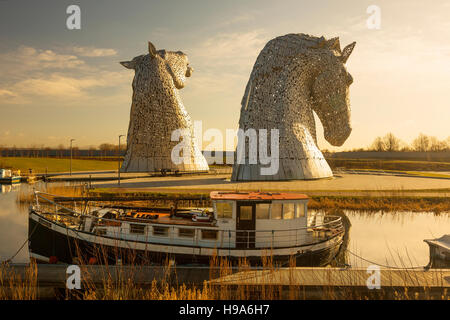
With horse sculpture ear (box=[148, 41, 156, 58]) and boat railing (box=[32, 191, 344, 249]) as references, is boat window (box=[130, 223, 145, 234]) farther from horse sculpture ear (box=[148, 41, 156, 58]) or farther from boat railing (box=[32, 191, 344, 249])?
horse sculpture ear (box=[148, 41, 156, 58])

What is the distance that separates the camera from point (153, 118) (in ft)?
151

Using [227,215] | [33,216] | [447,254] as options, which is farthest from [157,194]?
[447,254]

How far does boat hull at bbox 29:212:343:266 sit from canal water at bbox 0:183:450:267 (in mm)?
839

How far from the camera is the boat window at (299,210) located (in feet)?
39.1

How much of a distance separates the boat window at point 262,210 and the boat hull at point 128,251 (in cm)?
113

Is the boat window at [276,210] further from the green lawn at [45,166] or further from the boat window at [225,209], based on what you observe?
the green lawn at [45,166]

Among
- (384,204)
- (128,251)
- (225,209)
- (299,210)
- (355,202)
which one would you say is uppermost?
(225,209)

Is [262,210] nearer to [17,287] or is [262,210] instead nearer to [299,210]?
[299,210]

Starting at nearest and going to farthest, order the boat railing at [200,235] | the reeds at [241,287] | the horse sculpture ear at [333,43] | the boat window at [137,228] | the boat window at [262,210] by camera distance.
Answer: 1. the reeds at [241,287]
2. the boat railing at [200,235]
3. the boat window at [262,210]
4. the boat window at [137,228]
5. the horse sculpture ear at [333,43]

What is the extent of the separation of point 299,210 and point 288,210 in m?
0.50

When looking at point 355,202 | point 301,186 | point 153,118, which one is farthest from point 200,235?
point 153,118

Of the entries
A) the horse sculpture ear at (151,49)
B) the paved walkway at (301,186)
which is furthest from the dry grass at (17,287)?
the horse sculpture ear at (151,49)
